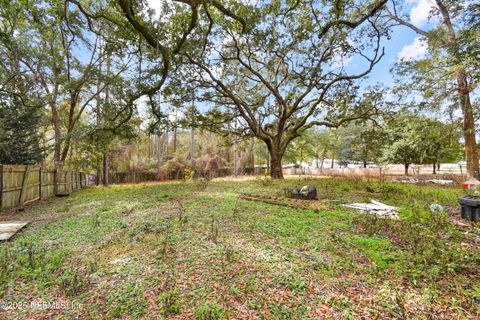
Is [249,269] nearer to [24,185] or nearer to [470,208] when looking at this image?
[470,208]

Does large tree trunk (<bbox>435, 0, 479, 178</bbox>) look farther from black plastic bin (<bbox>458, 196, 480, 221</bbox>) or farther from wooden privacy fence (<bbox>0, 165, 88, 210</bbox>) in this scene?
wooden privacy fence (<bbox>0, 165, 88, 210</bbox>)

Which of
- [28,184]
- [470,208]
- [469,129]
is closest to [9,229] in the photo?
[28,184]

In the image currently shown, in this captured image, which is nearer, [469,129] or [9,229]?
[9,229]

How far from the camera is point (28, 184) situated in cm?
730

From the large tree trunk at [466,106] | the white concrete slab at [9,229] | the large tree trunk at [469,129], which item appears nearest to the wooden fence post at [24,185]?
the white concrete slab at [9,229]

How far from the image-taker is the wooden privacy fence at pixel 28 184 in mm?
6184

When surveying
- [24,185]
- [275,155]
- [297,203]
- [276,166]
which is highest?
[275,155]

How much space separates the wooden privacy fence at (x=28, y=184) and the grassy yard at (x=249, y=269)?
3617mm

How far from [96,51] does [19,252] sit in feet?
43.9

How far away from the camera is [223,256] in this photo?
2.73m

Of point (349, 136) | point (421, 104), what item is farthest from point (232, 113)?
point (349, 136)

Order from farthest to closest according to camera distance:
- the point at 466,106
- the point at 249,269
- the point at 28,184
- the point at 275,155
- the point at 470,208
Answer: the point at 275,155, the point at 466,106, the point at 28,184, the point at 470,208, the point at 249,269

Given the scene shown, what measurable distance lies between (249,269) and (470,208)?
4.79m

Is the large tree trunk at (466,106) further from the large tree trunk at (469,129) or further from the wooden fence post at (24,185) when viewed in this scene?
the wooden fence post at (24,185)
